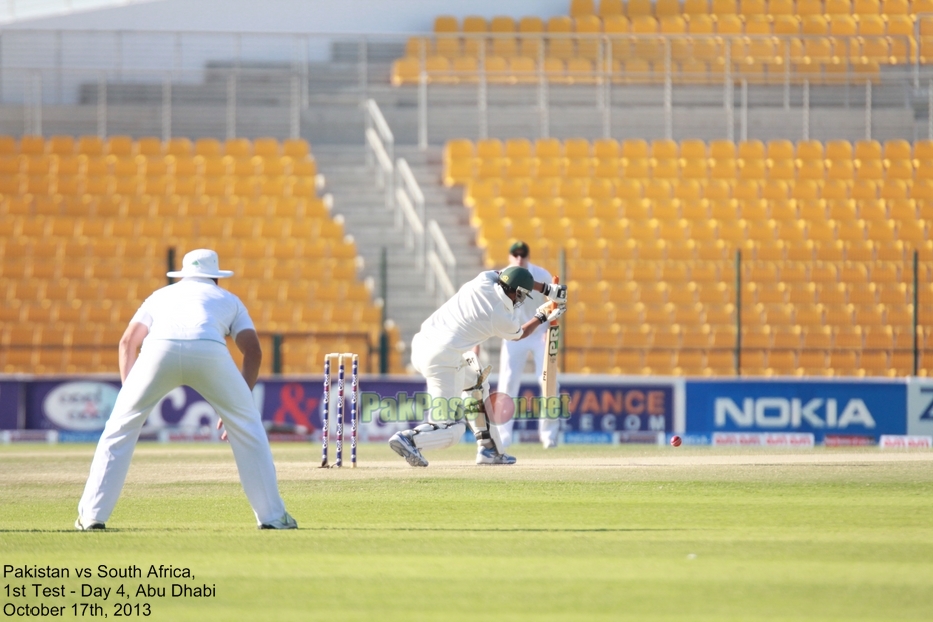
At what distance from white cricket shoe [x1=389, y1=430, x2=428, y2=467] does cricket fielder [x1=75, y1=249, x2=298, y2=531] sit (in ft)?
11.1

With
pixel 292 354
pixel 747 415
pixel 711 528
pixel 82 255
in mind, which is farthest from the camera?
pixel 82 255

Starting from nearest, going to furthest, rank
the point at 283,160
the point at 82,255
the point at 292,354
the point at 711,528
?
the point at 711,528 → the point at 292,354 → the point at 82,255 → the point at 283,160

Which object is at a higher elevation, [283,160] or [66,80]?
[66,80]

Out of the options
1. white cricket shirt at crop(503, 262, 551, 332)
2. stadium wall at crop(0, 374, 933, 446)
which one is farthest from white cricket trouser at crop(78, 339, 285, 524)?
stadium wall at crop(0, 374, 933, 446)

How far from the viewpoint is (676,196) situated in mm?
25734

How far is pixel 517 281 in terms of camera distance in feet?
39.9

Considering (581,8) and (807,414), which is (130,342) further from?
(581,8)

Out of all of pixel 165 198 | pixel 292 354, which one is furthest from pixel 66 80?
pixel 292 354

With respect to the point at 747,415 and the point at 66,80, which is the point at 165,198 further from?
the point at 747,415

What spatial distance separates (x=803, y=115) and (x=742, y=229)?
15.5 ft

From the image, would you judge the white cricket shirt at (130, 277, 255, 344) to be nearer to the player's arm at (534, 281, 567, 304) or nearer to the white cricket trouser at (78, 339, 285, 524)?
the white cricket trouser at (78, 339, 285, 524)

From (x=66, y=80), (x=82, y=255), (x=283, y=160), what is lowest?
(x=82, y=255)

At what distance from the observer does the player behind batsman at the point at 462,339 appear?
12.2m

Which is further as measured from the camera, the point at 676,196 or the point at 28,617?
the point at 676,196
